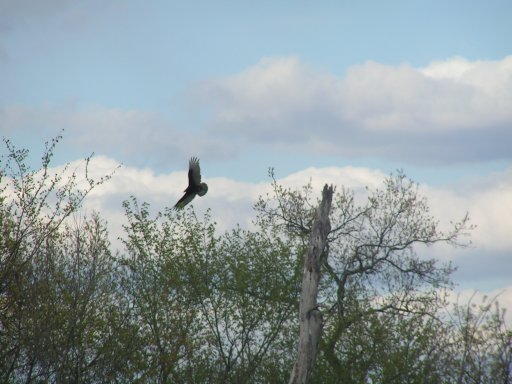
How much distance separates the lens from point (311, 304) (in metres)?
19.4

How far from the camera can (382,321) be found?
102 feet

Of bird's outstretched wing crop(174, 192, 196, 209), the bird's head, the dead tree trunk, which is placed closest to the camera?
the dead tree trunk

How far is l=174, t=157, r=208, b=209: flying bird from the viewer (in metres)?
24.1

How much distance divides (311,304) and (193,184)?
631cm

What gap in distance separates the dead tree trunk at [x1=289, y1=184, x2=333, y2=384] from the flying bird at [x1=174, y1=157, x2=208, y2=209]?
5.53 metres

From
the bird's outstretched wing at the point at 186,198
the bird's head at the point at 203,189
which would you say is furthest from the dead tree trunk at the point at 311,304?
the bird's outstretched wing at the point at 186,198

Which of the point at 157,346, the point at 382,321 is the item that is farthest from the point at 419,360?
the point at 157,346

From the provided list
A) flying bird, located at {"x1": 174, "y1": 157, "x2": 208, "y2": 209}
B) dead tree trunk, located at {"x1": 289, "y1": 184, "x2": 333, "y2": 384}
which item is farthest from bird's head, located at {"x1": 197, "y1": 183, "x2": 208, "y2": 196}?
dead tree trunk, located at {"x1": 289, "y1": 184, "x2": 333, "y2": 384}

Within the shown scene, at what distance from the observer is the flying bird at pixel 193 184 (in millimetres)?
24094

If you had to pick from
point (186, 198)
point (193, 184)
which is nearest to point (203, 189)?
point (193, 184)

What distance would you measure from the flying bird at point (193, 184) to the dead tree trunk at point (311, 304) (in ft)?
18.1

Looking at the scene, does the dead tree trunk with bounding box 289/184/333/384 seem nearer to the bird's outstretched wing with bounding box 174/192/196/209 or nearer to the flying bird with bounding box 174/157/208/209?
the flying bird with bounding box 174/157/208/209

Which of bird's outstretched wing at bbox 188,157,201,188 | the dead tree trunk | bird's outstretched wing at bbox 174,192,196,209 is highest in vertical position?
bird's outstretched wing at bbox 188,157,201,188

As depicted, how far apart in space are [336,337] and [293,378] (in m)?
11.3
